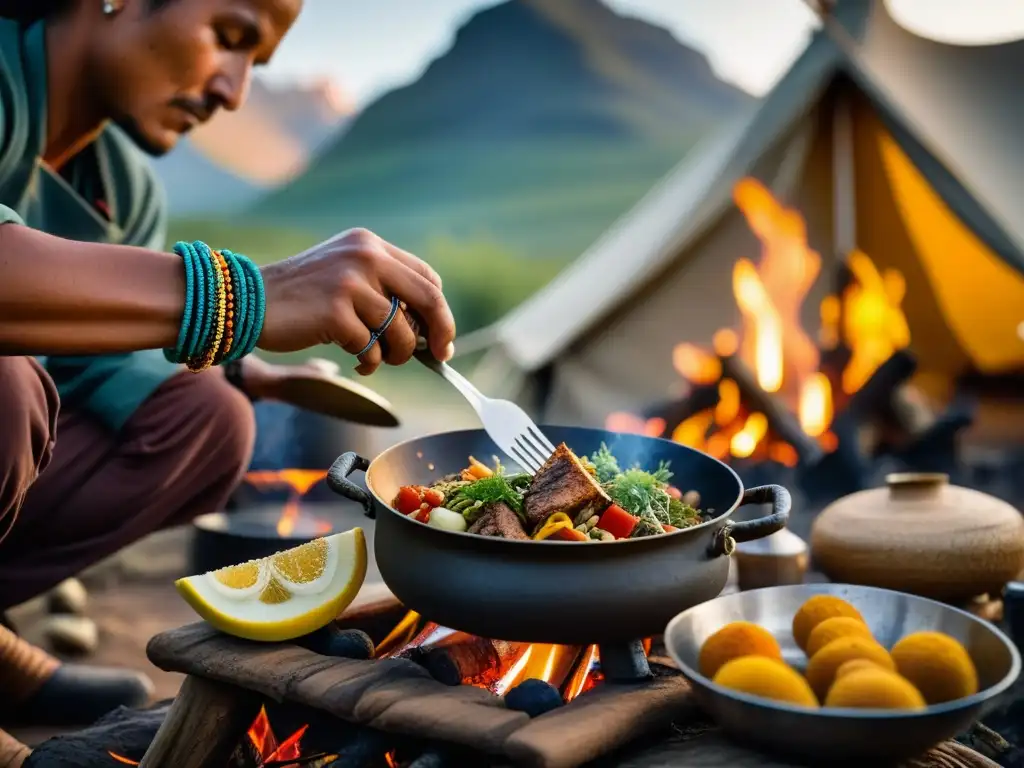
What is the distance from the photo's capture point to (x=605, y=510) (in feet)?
5.15

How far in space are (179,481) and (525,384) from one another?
2.41 metres

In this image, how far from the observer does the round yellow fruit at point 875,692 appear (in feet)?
3.94

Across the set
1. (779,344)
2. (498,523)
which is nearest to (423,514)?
(498,523)

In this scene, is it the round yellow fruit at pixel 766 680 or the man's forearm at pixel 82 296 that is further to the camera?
the man's forearm at pixel 82 296

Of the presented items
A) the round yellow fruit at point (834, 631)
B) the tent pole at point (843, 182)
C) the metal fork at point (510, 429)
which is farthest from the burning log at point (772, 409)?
the round yellow fruit at point (834, 631)

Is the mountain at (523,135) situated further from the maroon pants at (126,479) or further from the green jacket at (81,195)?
the maroon pants at (126,479)

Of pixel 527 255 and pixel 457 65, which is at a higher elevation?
pixel 457 65

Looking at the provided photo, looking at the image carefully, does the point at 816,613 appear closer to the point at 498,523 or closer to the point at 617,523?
the point at 617,523

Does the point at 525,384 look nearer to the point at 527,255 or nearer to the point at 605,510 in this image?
the point at 605,510

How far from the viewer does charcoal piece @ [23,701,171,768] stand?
187 cm

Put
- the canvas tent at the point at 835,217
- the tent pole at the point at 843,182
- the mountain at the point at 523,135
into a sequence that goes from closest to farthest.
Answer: the canvas tent at the point at 835,217, the tent pole at the point at 843,182, the mountain at the point at 523,135

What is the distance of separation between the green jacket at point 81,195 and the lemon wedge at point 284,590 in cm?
86

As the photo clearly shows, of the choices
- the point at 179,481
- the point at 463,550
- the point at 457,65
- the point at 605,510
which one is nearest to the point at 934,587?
the point at 605,510

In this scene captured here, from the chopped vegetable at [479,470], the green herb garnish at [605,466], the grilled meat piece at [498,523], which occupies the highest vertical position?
the green herb garnish at [605,466]
